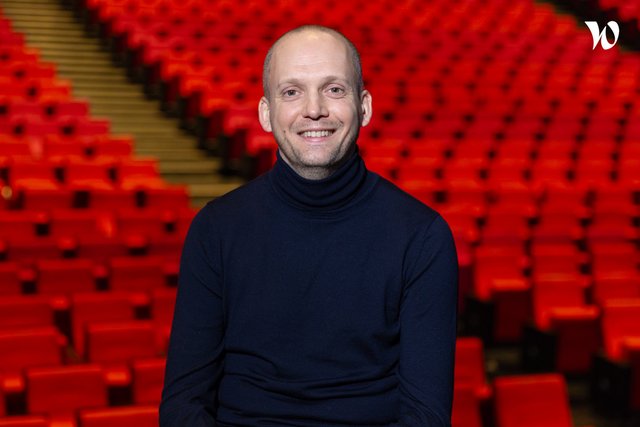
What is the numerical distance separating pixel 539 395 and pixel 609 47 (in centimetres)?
205

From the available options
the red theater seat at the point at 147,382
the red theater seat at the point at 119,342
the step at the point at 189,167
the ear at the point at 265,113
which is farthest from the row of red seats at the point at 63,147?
the ear at the point at 265,113

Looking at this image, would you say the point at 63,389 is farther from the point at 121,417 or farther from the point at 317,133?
the point at 317,133

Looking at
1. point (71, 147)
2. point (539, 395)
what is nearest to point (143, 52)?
point (71, 147)

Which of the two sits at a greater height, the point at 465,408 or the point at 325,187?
the point at 325,187

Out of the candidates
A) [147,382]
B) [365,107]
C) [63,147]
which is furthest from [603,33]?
[365,107]

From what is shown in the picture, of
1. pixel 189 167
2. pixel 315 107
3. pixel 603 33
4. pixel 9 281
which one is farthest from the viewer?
pixel 603 33

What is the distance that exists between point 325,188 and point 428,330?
0.20 ft

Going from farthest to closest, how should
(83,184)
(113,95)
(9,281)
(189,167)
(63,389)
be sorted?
(113,95) → (189,167) → (83,184) → (9,281) → (63,389)

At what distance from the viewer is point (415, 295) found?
0.30m

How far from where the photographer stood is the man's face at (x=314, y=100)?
0.30m

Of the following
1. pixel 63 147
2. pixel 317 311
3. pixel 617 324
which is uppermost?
pixel 317 311

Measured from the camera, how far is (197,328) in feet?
1.03

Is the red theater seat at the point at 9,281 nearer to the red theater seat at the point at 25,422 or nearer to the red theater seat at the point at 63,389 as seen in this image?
the red theater seat at the point at 63,389

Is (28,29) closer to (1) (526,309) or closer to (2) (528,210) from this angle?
(2) (528,210)
